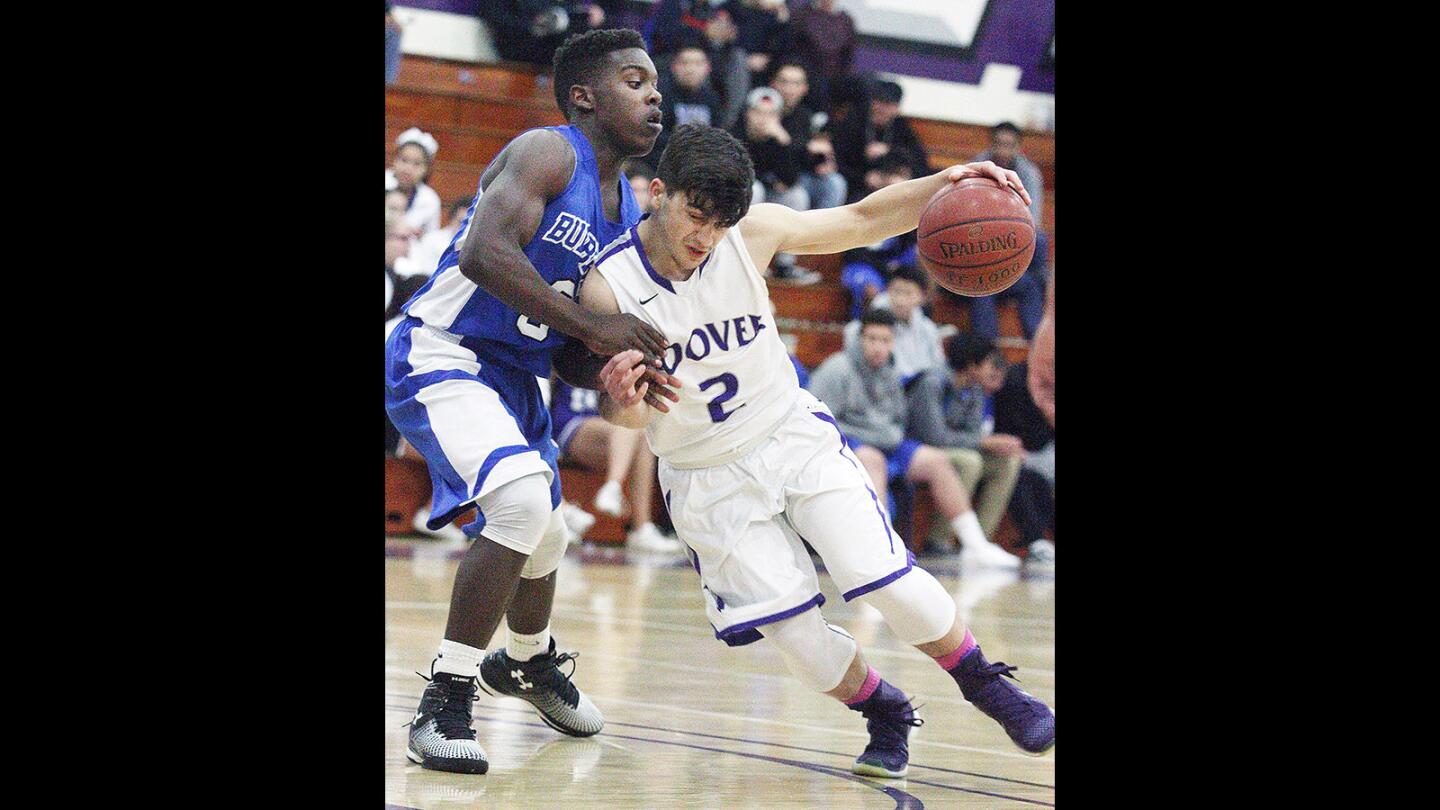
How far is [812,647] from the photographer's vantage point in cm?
377

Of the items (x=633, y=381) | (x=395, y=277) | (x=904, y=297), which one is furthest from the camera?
(x=904, y=297)

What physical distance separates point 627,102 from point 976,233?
97 cm

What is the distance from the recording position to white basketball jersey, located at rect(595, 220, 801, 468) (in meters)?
3.85

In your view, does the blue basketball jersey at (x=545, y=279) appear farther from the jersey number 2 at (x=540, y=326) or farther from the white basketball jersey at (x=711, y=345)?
the white basketball jersey at (x=711, y=345)

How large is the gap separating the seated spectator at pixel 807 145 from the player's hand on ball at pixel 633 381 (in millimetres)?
9515

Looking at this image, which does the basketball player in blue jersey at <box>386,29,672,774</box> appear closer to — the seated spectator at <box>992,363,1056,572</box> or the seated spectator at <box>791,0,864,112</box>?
the seated spectator at <box>992,363,1056,572</box>

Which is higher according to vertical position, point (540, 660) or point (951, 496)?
point (951, 496)

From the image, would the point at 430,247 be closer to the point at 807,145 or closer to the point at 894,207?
the point at 807,145

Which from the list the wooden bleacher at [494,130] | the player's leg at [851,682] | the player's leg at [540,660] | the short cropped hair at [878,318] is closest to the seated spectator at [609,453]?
the short cropped hair at [878,318]

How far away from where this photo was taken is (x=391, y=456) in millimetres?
10672

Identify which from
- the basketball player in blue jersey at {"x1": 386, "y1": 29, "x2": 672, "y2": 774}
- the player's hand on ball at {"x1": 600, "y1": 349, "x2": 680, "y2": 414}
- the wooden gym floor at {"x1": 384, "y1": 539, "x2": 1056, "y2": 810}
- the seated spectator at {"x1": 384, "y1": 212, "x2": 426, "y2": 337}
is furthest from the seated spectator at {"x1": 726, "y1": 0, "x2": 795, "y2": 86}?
the player's hand on ball at {"x1": 600, "y1": 349, "x2": 680, "y2": 414}

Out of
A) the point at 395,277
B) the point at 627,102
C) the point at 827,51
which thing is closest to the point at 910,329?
the point at 827,51
